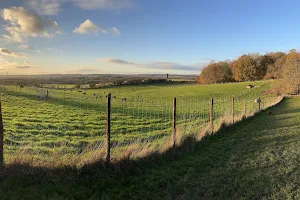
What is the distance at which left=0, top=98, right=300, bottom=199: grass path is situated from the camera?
4.57m

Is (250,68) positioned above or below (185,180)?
above

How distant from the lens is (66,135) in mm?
13336

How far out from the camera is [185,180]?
18.2 feet

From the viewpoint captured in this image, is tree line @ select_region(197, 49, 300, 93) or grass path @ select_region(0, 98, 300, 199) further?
tree line @ select_region(197, 49, 300, 93)

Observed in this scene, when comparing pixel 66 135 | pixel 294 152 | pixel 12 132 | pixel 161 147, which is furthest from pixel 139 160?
pixel 12 132

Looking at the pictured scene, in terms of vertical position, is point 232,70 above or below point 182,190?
above

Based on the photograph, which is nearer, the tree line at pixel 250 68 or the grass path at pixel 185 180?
the grass path at pixel 185 180

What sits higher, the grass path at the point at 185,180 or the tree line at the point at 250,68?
the tree line at the point at 250,68

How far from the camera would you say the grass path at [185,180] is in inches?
180

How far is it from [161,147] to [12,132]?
9882 millimetres

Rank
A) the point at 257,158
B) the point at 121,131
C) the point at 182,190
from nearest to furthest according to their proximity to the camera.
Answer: the point at 182,190, the point at 257,158, the point at 121,131

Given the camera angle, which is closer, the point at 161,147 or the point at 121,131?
the point at 161,147

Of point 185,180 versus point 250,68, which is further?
point 250,68

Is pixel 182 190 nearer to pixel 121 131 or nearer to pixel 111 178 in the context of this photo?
pixel 111 178
